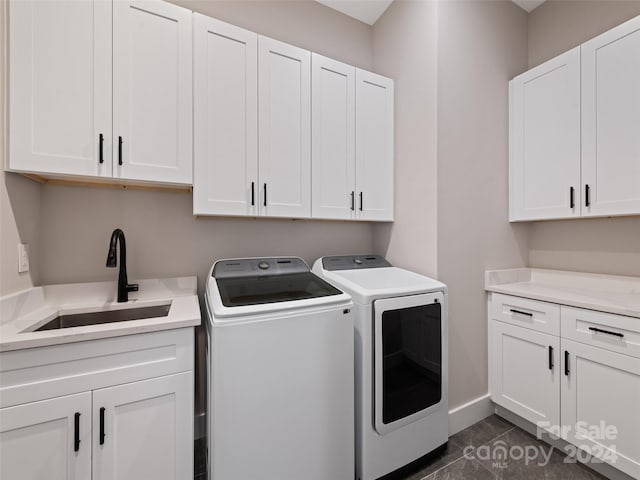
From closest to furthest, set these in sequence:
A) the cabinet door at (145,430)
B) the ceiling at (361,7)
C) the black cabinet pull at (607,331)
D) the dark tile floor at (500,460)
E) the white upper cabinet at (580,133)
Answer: the cabinet door at (145,430) → the black cabinet pull at (607,331) → the dark tile floor at (500,460) → the white upper cabinet at (580,133) → the ceiling at (361,7)

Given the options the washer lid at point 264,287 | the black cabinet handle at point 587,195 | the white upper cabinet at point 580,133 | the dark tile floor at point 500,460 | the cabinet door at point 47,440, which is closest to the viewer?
the cabinet door at point 47,440

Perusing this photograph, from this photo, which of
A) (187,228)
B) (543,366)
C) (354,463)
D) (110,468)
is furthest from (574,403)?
(187,228)

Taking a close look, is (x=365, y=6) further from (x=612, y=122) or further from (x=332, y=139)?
(x=612, y=122)

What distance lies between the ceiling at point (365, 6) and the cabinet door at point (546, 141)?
0.70 meters

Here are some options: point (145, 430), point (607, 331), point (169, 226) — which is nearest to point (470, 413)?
point (607, 331)

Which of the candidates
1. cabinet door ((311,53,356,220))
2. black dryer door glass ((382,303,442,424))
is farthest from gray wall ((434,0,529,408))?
cabinet door ((311,53,356,220))

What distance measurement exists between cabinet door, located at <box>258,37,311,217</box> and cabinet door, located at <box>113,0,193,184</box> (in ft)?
1.35

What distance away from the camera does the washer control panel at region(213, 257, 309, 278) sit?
1668mm

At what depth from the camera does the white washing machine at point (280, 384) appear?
3.81 ft

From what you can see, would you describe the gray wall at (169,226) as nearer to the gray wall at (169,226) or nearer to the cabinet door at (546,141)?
the gray wall at (169,226)

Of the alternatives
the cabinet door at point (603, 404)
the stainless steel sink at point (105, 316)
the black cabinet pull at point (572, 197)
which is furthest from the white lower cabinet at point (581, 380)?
the stainless steel sink at point (105, 316)

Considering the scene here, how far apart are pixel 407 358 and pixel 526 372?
91 cm

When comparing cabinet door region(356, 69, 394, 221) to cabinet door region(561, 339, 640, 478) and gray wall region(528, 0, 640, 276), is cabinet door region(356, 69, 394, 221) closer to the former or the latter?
gray wall region(528, 0, 640, 276)

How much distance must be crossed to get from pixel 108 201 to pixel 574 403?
289 centimetres
